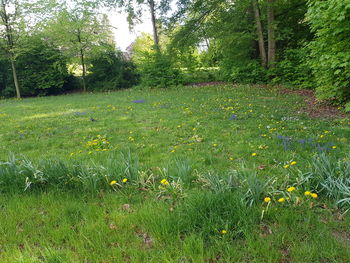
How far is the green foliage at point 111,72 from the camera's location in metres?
22.2

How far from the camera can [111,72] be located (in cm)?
2284

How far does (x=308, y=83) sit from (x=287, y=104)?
169 inches

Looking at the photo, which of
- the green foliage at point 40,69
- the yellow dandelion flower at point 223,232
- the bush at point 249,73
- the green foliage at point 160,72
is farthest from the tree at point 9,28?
the yellow dandelion flower at point 223,232

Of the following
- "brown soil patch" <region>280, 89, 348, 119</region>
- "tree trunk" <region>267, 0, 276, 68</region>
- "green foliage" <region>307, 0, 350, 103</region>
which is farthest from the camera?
"tree trunk" <region>267, 0, 276, 68</region>

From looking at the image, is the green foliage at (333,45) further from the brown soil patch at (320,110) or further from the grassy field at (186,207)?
the grassy field at (186,207)

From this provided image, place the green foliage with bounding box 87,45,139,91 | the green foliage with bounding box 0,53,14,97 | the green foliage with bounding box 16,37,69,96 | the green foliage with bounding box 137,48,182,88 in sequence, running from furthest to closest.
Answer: the green foliage with bounding box 87,45,139,91 → the green foliage with bounding box 16,37,69,96 → the green foliage with bounding box 0,53,14,97 → the green foliage with bounding box 137,48,182,88

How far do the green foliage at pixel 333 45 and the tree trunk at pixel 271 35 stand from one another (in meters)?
5.82

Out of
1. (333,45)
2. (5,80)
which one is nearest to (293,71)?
(333,45)

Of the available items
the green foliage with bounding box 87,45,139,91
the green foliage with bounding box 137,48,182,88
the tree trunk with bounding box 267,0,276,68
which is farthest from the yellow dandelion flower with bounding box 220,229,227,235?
→ the green foliage with bounding box 87,45,139,91

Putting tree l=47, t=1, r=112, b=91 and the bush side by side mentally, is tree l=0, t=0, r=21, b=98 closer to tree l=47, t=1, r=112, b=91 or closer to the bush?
tree l=47, t=1, r=112, b=91

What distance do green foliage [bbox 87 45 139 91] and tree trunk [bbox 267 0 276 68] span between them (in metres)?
13.0

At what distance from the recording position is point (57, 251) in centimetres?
185

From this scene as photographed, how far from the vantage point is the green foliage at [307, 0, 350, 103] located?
642 centimetres

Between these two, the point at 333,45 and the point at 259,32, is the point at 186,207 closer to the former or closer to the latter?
the point at 333,45
